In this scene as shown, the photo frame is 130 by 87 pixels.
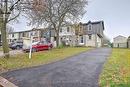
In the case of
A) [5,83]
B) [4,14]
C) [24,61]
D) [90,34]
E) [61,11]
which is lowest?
[5,83]

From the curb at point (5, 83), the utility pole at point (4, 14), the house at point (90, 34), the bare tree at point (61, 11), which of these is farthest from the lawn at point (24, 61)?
the house at point (90, 34)

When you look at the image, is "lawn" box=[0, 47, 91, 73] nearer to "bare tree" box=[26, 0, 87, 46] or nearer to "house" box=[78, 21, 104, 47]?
"bare tree" box=[26, 0, 87, 46]

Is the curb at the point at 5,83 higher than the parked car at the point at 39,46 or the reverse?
the reverse

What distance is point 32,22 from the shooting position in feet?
124

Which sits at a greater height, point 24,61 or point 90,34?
point 90,34

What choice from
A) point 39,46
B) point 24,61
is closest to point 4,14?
point 24,61

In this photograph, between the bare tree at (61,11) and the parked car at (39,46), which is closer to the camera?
the parked car at (39,46)

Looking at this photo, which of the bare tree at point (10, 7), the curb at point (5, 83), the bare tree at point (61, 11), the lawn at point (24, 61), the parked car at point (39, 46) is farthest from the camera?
the bare tree at point (61, 11)

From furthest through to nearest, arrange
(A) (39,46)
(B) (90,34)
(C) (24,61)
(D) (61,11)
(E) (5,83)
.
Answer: (B) (90,34), (D) (61,11), (A) (39,46), (C) (24,61), (E) (5,83)

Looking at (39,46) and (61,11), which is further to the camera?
(61,11)

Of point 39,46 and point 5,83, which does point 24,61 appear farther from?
point 39,46

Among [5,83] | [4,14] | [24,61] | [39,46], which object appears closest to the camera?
[5,83]

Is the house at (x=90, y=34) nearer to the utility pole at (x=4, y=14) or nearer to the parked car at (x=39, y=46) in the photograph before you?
the parked car at (x=39, y=46)

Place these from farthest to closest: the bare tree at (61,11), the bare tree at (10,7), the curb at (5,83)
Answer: the bare tree at (61,11)
the bare tree at (10,7)
the curb at (5,83)
